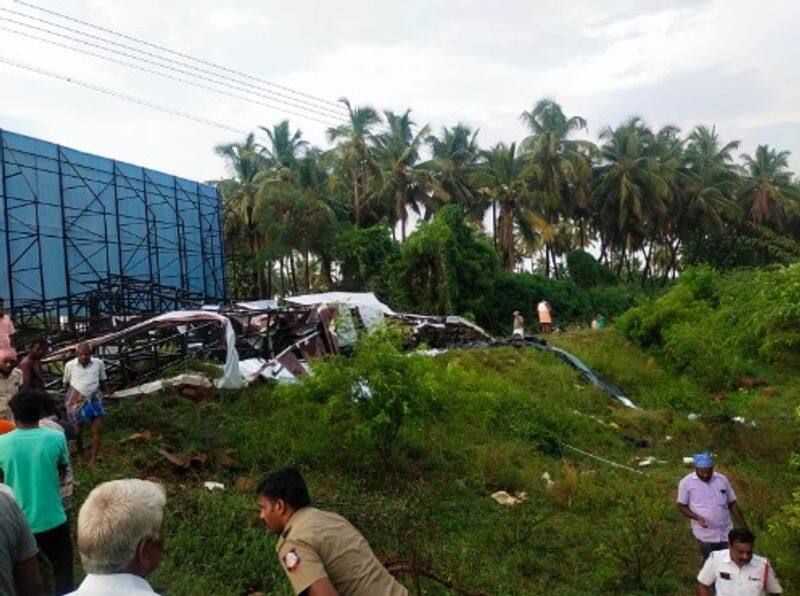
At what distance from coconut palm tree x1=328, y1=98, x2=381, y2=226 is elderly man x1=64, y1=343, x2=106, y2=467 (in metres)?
23.6

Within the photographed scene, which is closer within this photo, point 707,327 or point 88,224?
point 707,327

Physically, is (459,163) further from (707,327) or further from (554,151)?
(707,327)

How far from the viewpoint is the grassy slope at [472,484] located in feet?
18.8

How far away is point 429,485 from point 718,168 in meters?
37.8

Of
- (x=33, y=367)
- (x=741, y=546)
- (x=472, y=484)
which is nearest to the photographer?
(x=741, y=546)

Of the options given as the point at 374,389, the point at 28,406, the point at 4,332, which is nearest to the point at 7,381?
the point at 4,332

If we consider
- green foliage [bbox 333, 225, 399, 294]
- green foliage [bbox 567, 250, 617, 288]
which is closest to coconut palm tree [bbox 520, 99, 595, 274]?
green foliage [bbox 567, 250, 617, 288]

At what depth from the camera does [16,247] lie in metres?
17.5

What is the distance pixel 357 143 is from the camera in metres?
29.9

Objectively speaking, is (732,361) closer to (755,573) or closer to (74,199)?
(755,573)

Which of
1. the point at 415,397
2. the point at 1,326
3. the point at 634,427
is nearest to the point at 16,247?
the point at 1,326

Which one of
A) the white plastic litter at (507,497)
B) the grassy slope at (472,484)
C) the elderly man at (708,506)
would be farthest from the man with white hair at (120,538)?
the white plastic litter at (507,497)

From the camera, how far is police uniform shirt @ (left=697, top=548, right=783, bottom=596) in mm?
4145

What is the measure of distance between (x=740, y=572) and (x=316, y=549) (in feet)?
10.0
